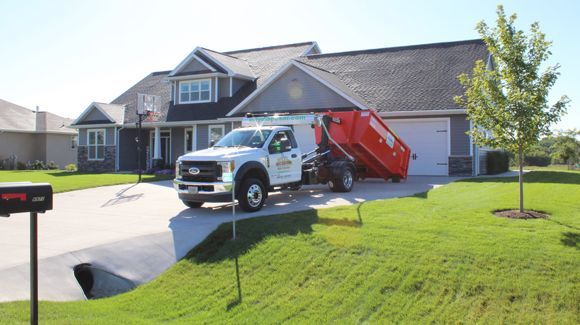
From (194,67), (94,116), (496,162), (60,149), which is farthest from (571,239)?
(60,149)

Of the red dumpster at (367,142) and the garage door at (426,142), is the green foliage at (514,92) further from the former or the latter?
the garage door at (426,142)

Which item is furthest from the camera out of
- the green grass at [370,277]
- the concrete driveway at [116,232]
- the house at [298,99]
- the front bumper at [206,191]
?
the house at [298,99]

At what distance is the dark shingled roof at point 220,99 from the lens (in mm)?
27947

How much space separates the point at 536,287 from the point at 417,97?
1634cm

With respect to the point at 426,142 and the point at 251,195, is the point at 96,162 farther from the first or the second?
the point at 251,195

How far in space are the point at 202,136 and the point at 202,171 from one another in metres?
16.7

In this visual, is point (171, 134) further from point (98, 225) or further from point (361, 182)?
point (98, 225)

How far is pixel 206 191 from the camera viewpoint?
11383mm

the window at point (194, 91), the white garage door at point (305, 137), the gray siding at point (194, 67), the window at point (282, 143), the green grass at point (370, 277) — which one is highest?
the gray siding at point (194, 67)

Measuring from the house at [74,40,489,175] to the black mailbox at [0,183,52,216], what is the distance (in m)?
17.9

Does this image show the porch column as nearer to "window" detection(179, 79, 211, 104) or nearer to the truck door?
"window" detection(179, 79, 211, 104)

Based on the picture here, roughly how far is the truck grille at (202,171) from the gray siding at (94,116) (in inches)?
841

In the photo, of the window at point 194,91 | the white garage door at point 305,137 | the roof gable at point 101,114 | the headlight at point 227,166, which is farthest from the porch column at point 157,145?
the headlight at point 227,166

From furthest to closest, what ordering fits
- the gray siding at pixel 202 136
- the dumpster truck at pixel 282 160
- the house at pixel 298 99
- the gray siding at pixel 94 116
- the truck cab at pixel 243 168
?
the gray siding at pixel 94 116 → the gray siding at pixel 202 136 → the house at pixel 298 99 → the dumpster truck at pixel 282 160 → the truck cab at pixel 243 168
